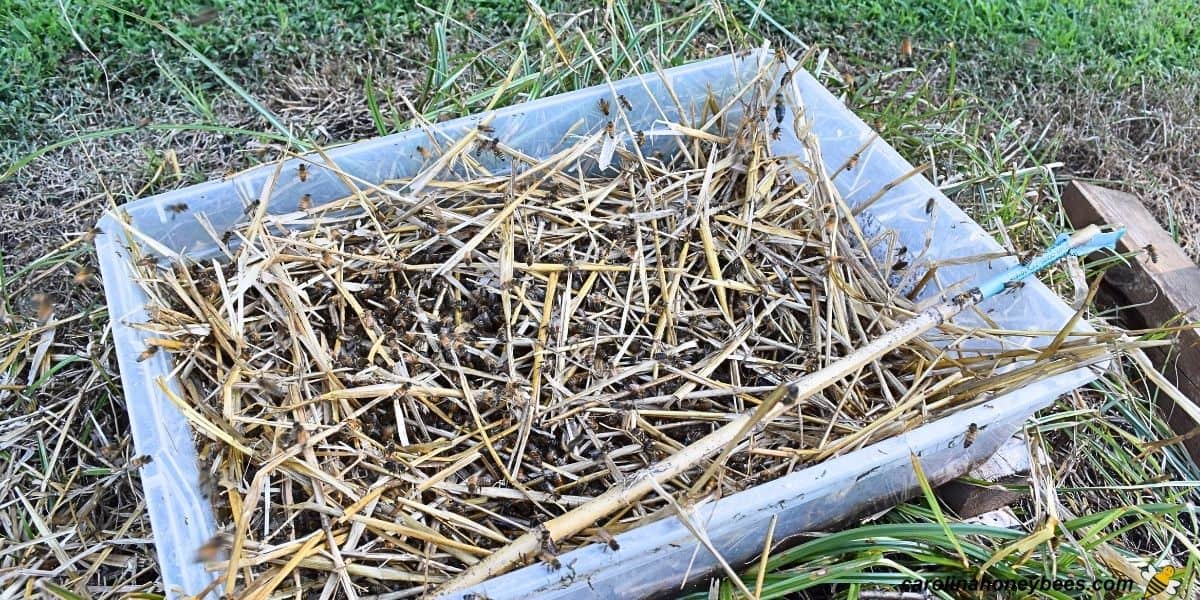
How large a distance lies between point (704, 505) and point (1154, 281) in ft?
3.95

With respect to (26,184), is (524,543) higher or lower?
lower

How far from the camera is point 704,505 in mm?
1057

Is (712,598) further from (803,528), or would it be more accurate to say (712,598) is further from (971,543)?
(971,543)

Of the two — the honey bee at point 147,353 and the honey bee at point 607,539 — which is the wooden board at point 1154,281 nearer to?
the honey bee at point 607,539

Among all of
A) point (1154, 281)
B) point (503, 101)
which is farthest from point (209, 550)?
point (1154, 281)

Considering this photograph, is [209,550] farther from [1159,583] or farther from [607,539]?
[1159,583]

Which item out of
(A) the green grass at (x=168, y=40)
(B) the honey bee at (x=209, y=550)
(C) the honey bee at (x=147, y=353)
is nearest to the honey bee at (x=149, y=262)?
(C) the honey bee at (x=147, y=353)

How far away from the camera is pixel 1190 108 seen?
84.2 inches

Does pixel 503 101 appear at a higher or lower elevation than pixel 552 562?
higher

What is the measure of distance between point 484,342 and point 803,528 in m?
0.54

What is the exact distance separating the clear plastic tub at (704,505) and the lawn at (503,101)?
0.26 ft

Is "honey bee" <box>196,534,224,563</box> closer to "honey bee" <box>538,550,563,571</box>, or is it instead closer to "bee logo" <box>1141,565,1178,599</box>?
"honey bee" <box>538,550,563,571</box>

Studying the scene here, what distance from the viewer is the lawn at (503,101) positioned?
1244 mm

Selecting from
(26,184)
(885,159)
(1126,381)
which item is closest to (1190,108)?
(1126,381)
